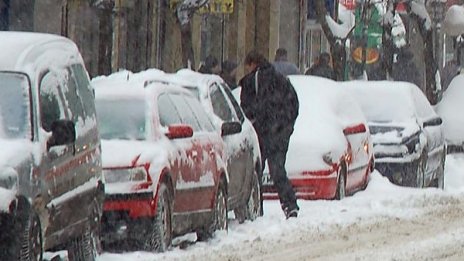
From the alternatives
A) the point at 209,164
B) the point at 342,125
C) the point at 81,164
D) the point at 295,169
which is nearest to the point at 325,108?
the point at 342,125

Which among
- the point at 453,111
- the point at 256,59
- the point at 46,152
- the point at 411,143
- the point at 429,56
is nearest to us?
the point at 46,152

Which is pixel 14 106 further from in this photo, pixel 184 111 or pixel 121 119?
pixel 184 111

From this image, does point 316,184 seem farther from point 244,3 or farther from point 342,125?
point 244,3

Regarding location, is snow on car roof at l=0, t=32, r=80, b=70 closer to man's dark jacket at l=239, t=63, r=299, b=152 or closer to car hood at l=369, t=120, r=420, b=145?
man's dark jacket at l=239, t=63, r=299, b=152

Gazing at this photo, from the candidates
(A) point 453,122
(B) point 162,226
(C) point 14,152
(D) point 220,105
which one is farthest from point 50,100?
(A) point 453,122

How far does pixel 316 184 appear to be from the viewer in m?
18.6

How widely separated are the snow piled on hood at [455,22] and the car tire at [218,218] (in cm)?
2508

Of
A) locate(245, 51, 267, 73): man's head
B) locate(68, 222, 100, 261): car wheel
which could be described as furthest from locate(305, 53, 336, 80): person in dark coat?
locate(68, 222, 100, 261): car wheel

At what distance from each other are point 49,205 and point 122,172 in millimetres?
2404

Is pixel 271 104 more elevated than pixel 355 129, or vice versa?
pixel 271 104

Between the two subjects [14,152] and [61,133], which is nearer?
[14,152]

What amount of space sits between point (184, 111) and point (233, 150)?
4.32 feet

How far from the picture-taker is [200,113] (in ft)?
49.8

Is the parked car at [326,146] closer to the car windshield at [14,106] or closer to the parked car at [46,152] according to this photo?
the parked car at [46,152]
